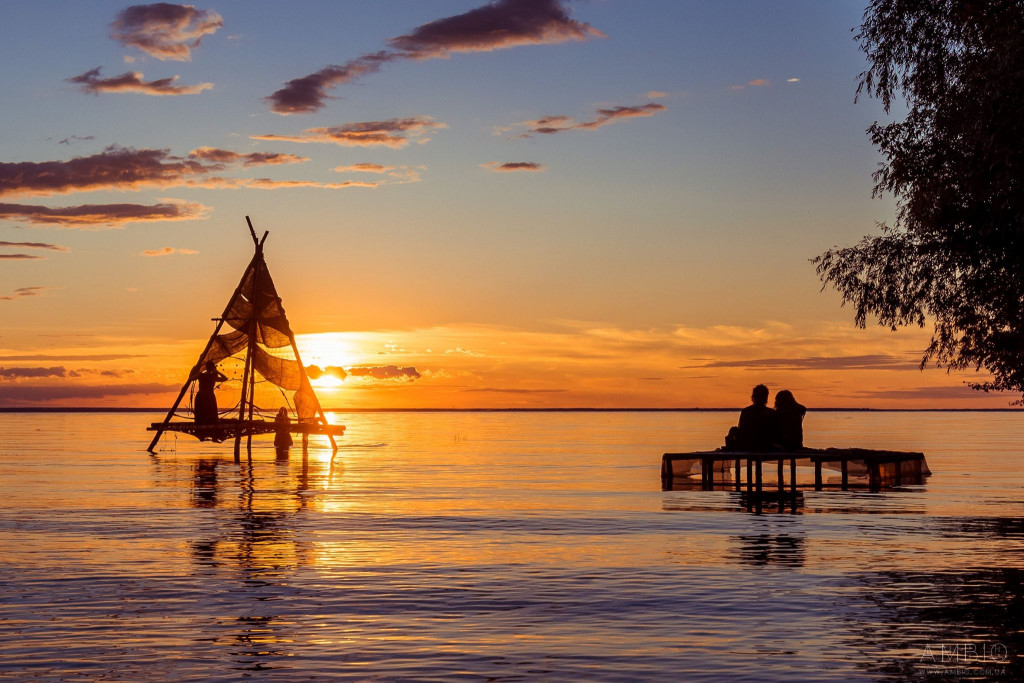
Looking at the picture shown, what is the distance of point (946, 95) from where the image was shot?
25.4 m

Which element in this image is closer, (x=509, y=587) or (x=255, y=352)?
(x=509, y=587)

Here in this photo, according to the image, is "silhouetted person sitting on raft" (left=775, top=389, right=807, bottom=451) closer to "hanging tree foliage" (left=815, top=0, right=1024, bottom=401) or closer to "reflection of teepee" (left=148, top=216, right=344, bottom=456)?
"hanging tree foliage" (left=815, top=0, right=1024, bottom=401)

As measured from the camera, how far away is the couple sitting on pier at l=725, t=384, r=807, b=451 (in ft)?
105

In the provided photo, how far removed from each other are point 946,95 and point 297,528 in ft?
53.4

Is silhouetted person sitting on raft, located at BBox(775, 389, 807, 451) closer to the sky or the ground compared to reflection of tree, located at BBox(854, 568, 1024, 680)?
closer to the sky

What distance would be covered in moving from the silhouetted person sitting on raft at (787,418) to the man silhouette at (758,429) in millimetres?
188

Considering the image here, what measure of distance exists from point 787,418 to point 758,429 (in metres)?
1.03

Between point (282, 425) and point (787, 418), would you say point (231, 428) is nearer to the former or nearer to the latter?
point (282, 425)

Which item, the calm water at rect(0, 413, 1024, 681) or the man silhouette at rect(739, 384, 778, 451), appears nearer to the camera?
the calm water at rect(0, 413, 1024, 681)

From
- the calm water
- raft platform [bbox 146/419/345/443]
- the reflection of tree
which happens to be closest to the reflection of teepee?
raft platform [bbox 146/419/345/443]

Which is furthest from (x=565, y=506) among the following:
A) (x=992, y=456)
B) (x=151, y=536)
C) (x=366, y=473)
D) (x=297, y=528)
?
(x=992, y=456)

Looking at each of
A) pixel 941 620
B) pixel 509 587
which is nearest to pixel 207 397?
pixel 509 587

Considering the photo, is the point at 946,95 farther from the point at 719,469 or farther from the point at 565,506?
the point at 719,469

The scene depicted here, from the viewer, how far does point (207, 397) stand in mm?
52125
